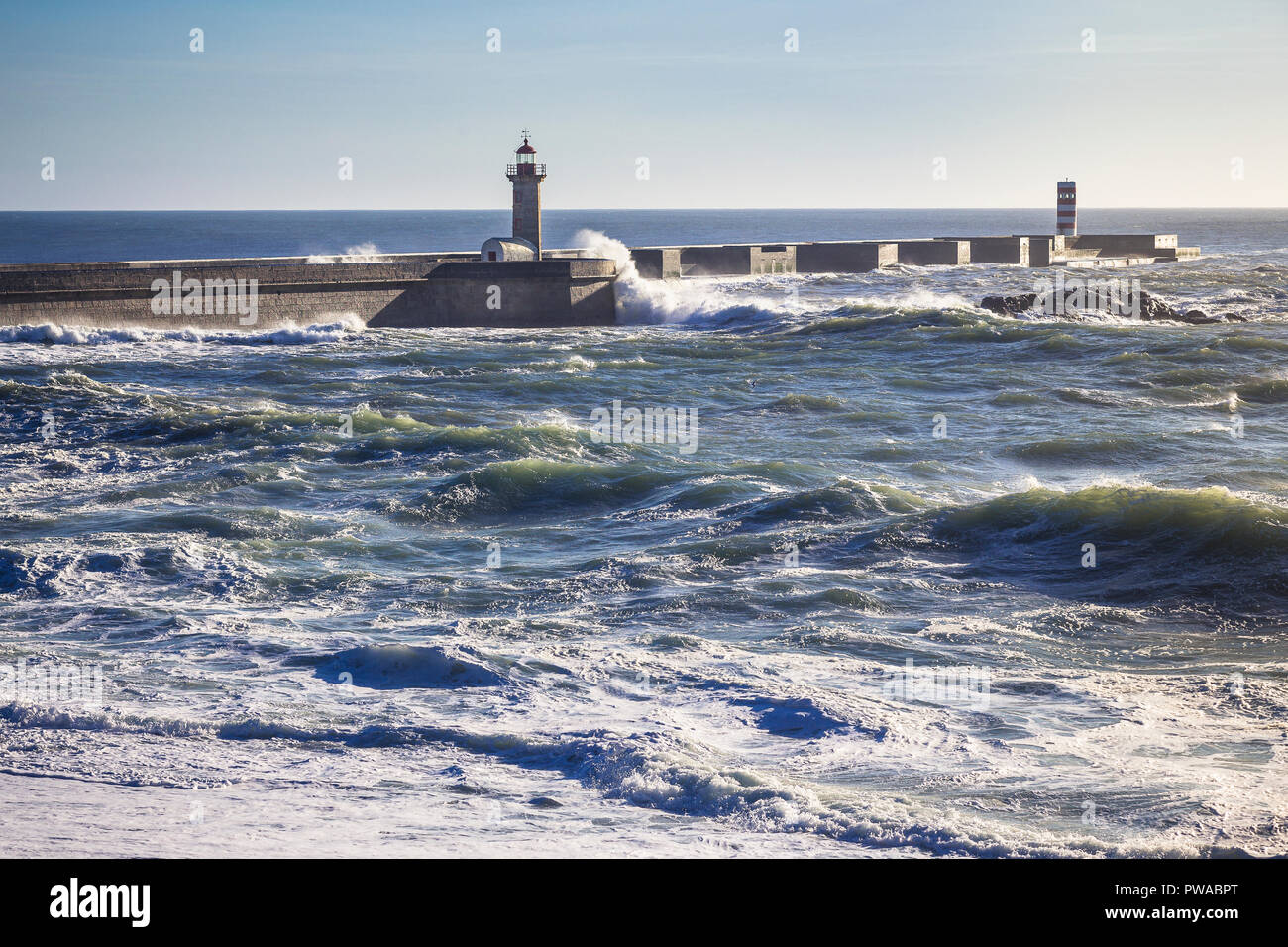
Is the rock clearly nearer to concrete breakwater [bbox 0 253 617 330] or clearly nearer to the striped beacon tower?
concrete breakwater [bbox 0 253 617 330]

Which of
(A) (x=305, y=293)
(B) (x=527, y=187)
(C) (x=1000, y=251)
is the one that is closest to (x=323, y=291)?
(A) (x=305, y=293)

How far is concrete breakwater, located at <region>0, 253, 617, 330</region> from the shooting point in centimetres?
2770

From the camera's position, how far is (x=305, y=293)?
30031mm

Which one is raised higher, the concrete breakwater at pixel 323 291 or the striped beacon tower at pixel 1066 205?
the striped beacon tower at pixel 1066 205

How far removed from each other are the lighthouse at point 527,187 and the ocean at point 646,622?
52.9 ft

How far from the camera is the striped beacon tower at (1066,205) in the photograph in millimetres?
53750

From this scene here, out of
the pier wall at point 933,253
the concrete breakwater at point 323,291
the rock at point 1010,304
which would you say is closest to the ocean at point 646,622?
the concrete breakwater at point 323,291

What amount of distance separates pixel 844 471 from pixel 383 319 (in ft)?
64.2

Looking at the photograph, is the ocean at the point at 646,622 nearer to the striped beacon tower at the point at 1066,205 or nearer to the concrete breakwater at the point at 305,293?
the concrete breakwater at the point at 305,293

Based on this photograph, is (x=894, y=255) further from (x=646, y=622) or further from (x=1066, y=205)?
(x=646, y=622)

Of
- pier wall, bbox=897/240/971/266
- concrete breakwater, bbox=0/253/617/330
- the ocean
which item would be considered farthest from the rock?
pier wall, bbox=897/240/971/266

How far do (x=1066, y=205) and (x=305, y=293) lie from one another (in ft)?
119

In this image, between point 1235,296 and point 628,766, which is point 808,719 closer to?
point 628,766
